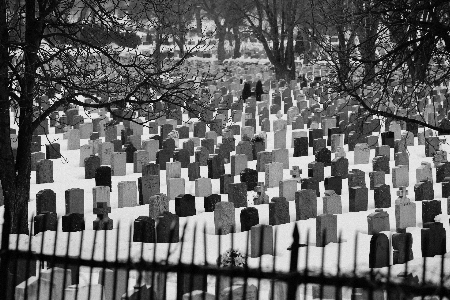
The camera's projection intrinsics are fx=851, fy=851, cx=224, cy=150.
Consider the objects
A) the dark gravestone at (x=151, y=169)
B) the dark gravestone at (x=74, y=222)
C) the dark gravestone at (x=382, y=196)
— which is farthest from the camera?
the dark gravestone at (x=151, y=169)

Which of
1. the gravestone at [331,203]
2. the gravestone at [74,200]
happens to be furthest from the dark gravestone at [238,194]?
the gravestone at [74,200]

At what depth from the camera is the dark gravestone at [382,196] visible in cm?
1245

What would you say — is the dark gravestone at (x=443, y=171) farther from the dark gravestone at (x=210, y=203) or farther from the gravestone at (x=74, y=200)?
the gravestone at (x=74, y=200)

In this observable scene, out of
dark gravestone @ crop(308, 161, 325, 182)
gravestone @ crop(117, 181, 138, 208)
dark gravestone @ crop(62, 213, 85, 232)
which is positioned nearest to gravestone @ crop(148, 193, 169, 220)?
gravestone @ crop(117, 181, 138, 208)

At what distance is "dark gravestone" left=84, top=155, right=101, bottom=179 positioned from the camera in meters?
14.7

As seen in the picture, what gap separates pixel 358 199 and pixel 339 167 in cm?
195

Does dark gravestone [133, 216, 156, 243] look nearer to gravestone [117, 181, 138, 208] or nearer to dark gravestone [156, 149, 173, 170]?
gravestone [117, 181, 138, 208]

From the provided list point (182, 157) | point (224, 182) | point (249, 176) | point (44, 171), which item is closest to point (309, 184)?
point (249, 176)

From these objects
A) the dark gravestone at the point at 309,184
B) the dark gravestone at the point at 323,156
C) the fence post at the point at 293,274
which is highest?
the dark gravestone at the point at 323,156

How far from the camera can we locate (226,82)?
2989cm

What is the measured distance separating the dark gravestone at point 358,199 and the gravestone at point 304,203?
73cm

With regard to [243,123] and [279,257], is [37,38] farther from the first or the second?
[243,123]

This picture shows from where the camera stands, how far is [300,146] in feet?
54.4

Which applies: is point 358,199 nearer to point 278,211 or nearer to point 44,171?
point 278,211
